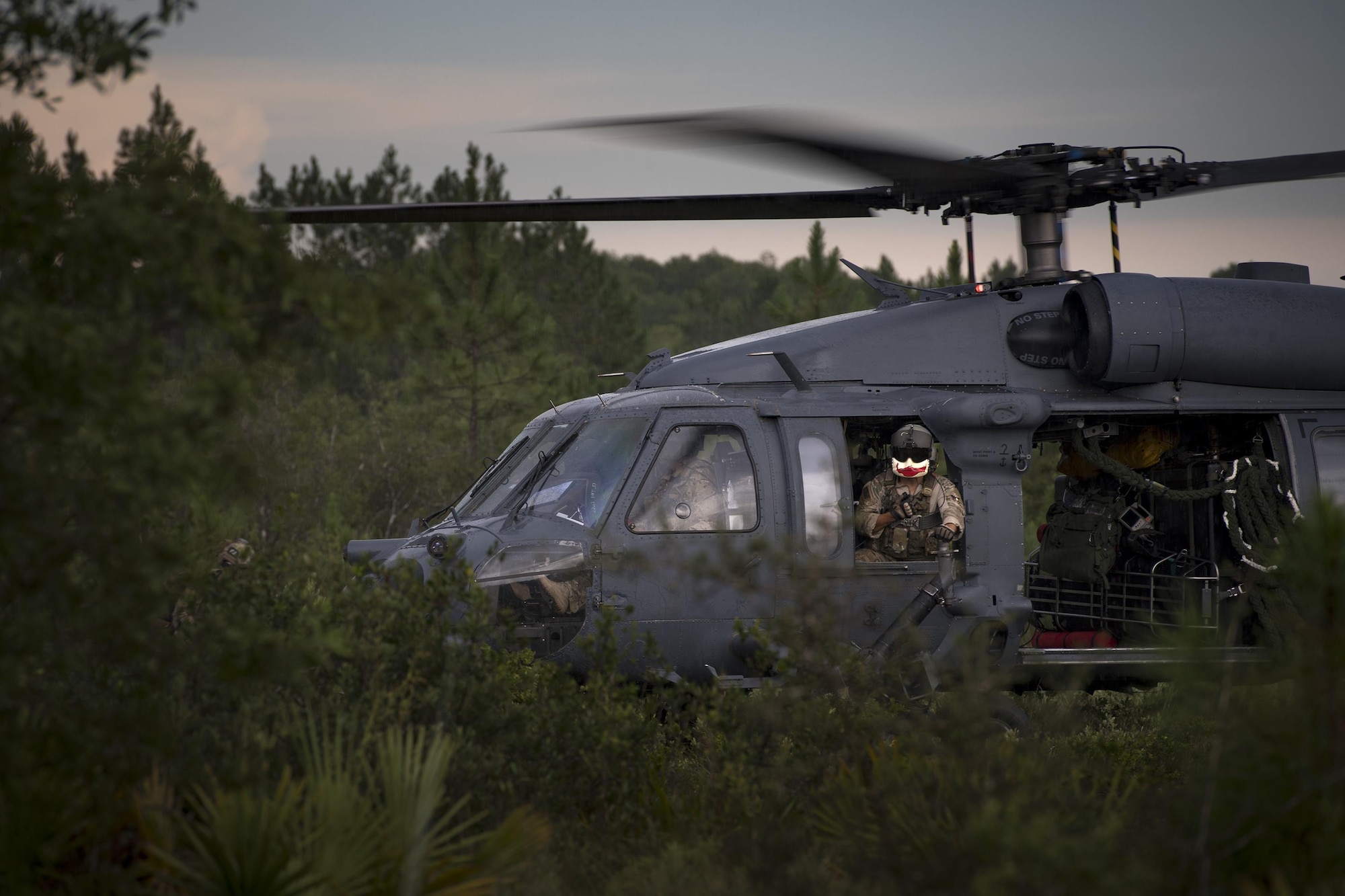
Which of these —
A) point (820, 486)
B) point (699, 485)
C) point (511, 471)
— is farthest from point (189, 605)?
point (820, 486)

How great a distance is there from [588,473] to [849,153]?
2.36 meters

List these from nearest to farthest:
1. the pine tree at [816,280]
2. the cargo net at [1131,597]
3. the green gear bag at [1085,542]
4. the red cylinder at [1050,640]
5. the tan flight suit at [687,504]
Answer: the tan flight suit at [687,504] → the cargo net at [1131,597] → the green gear bag at [1085,542] → the red cylinder at [1050,640] → the pine tree at [816,280]

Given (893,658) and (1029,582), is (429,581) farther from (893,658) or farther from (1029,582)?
(1029,582)

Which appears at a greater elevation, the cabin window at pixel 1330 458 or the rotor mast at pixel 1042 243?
the rotor mast at pixel 1042 243

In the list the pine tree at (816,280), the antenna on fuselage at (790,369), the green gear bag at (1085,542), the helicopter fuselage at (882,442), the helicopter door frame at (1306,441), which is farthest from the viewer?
the pine tree at (816,280)

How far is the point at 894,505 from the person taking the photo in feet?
24.5

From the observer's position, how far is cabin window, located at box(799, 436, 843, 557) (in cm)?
705

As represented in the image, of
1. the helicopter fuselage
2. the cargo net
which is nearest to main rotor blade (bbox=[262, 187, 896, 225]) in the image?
the helicopter fuselage

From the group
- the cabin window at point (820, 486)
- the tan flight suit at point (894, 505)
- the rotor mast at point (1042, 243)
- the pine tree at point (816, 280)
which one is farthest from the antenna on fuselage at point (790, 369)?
the pine tree at point (816, 280)

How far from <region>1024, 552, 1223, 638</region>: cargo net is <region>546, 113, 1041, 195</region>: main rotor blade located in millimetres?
2866

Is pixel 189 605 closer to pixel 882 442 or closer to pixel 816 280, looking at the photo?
pixel 882 442

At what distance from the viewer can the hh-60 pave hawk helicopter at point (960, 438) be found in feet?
22.6

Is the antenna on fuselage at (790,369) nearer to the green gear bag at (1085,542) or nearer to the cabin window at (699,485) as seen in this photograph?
the cabin window at (699,485)

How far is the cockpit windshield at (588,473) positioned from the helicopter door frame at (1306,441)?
4143 mm
